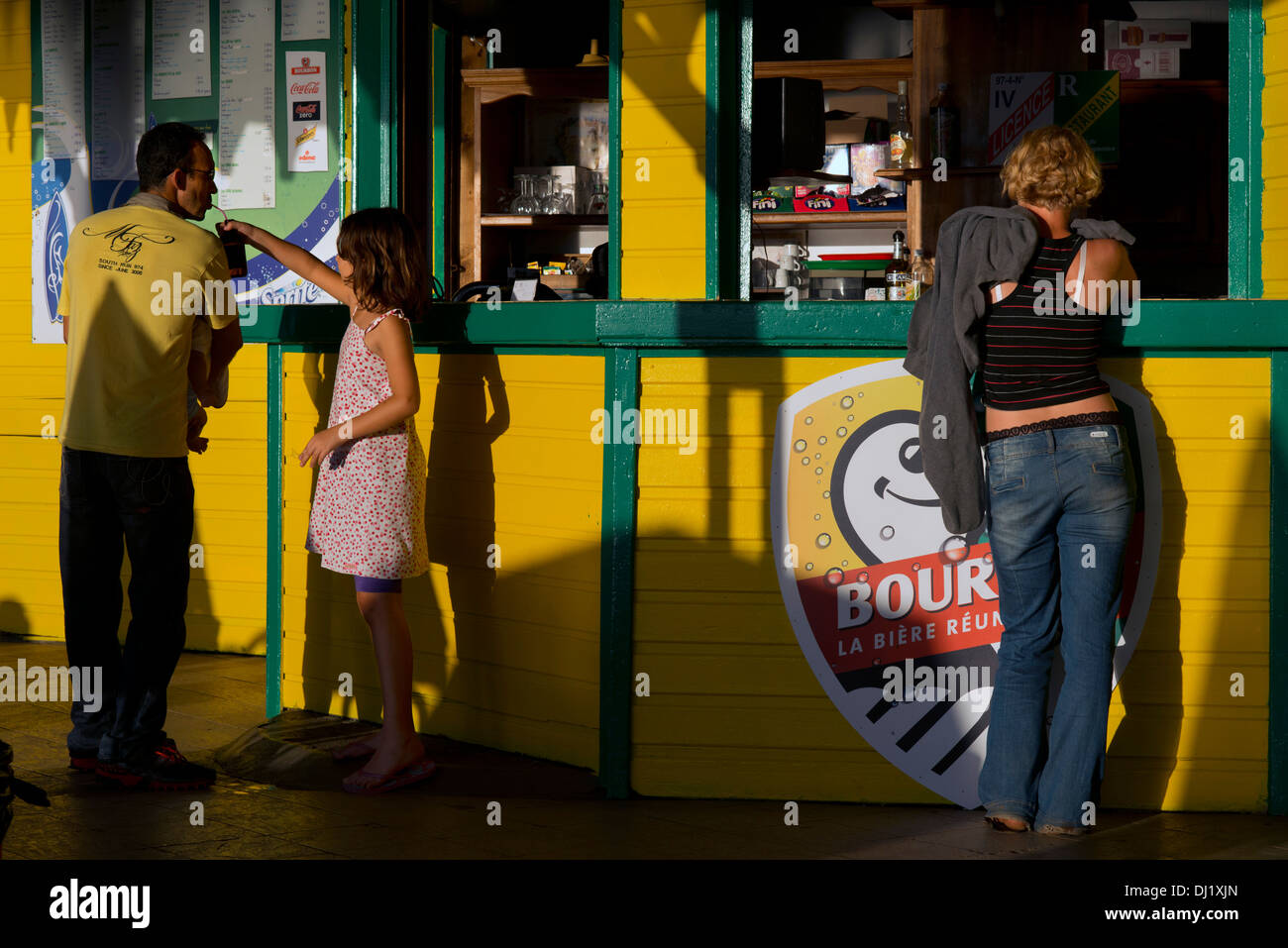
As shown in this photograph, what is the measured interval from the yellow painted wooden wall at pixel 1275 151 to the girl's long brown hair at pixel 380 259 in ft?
7.71

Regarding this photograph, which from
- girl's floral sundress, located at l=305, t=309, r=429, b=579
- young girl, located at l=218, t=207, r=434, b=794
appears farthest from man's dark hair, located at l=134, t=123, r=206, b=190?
girl's floral sundress, located at l=305, t=309, r=429, b=579

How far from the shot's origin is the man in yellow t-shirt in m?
4.06

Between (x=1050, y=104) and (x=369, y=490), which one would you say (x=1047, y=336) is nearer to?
(x=369, y=490)

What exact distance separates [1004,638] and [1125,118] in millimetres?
4852

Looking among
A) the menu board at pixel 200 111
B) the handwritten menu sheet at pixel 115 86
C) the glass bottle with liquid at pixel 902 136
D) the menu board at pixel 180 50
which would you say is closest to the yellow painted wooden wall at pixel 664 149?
the menu board at pixel 200 111

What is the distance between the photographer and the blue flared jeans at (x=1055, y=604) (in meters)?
3.62

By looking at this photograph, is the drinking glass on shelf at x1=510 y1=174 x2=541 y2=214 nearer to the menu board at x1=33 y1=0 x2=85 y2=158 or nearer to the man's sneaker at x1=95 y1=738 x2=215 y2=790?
the menu board at x1=33 y1=0 x2=85 y2=158

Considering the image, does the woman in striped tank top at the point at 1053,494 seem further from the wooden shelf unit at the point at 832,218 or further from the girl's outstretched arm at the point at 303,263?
→ the wooden shelf unit at the point at 832,218

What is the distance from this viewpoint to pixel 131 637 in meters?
4.16

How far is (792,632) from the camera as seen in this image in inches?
158

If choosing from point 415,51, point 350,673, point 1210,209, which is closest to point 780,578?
point 350,673

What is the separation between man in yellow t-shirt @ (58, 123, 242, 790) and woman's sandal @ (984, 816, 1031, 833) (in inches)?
87.6

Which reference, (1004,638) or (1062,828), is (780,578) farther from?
(1062,828)
